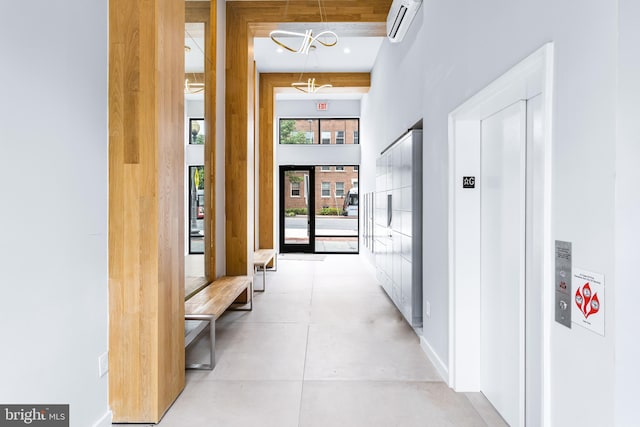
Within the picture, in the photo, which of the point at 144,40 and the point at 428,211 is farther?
the point at 428,211

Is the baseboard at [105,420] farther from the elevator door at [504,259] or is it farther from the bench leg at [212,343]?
the elevator door at [504,259]

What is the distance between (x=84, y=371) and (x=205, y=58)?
378 centimetres

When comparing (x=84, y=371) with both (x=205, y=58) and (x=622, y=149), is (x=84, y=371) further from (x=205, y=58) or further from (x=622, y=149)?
(x=205, y=58)

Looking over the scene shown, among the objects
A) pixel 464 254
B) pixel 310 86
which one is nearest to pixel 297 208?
pixel 310 86

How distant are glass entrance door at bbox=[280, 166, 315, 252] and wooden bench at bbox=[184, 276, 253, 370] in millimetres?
5927

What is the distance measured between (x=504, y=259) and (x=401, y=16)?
308 cm

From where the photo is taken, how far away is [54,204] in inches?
74.1

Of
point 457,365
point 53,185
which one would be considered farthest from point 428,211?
point 53,185

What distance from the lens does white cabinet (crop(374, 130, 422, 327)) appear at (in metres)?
4.04

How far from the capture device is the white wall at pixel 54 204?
1639 mm

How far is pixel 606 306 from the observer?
52.1 inches

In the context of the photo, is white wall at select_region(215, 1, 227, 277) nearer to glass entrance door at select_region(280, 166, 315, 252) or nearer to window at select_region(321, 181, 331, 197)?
glass entrance door at select_region(280, 166, 315, 252)

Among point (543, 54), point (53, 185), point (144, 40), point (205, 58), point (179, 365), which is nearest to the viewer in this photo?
point (543, 54)

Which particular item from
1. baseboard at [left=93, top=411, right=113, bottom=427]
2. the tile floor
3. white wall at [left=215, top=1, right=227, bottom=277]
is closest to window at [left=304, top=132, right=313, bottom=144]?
white wall at [left=215, top=1, right=227, bottom=277]
